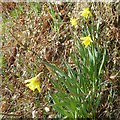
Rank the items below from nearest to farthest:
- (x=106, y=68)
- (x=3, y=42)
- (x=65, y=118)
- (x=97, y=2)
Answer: (x=65, y=118) < (x=106, y=68) < (x=97, y=2) < (x=3, y=42)

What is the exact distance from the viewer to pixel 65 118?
1882mm

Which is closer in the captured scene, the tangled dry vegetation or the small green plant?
the small green plant

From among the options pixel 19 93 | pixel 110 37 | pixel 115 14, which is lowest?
pixel 19 93

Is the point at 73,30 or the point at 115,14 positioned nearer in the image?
the point at 115,14

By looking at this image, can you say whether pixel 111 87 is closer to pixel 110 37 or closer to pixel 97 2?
pixel 110 37

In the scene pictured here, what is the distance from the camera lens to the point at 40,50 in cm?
272

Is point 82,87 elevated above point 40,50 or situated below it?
below

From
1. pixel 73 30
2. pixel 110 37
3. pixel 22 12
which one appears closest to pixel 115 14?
pixel 110 37

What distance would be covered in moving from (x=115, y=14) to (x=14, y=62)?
3.56 feet

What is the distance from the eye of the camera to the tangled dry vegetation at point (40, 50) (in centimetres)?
218

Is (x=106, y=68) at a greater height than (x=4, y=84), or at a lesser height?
greater

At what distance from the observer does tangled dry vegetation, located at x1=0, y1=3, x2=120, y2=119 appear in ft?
7.16

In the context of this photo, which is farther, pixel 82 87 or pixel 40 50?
pixel 40 50

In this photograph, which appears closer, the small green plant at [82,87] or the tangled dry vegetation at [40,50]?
the small green plant at [82,87]
